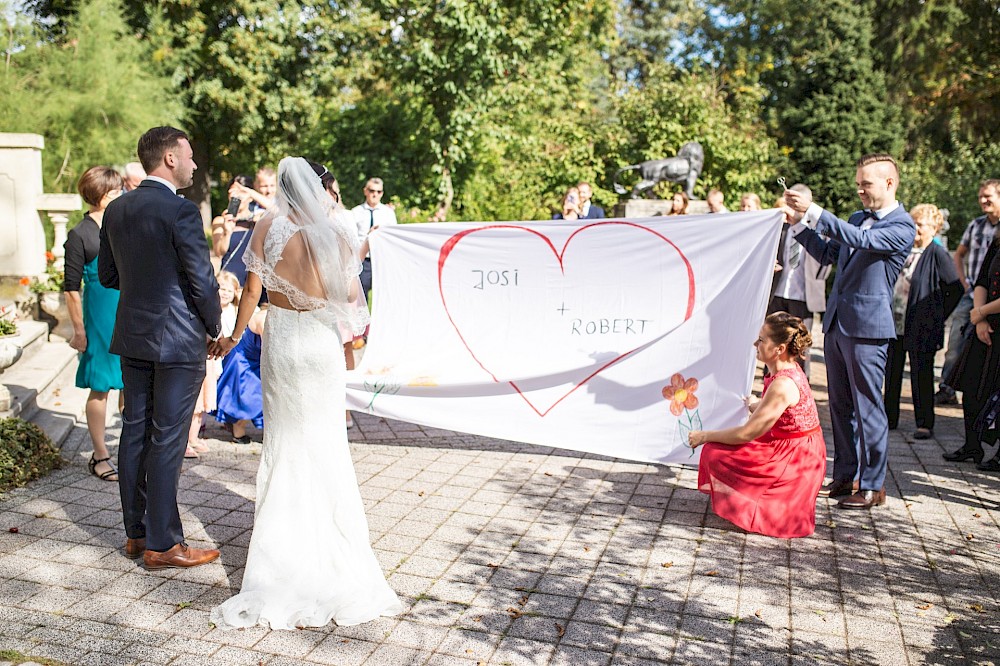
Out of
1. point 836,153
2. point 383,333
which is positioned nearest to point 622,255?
point 383,333

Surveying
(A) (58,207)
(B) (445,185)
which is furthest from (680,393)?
(B) (445,185)

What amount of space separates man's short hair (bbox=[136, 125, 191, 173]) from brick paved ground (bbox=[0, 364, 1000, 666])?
206 cm

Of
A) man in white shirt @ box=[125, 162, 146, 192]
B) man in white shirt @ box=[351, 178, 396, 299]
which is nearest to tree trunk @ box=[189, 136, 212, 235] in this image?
man in white shirt @ box=[351, 178, 396, 299]

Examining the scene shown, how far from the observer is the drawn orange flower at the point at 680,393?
614 cm

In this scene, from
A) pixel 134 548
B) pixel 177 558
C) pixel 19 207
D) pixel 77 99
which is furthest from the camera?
pixel 77 99

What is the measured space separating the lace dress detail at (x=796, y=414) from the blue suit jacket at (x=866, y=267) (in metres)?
0.68

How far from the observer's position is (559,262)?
259 inches

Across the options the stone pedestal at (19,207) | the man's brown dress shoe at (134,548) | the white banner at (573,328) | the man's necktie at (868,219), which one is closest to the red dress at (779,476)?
the white banner at (573,328)

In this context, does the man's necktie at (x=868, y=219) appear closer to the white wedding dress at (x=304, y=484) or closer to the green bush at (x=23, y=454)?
the white wedding dress at (x=304, y=484)

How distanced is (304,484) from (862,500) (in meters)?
3.64

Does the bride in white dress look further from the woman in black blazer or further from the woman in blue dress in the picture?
the woman in black blazer

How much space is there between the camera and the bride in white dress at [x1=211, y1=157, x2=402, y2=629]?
4.03 meters

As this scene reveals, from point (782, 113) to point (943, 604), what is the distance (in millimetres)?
22137

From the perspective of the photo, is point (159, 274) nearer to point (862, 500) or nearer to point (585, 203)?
point (862, 500)
